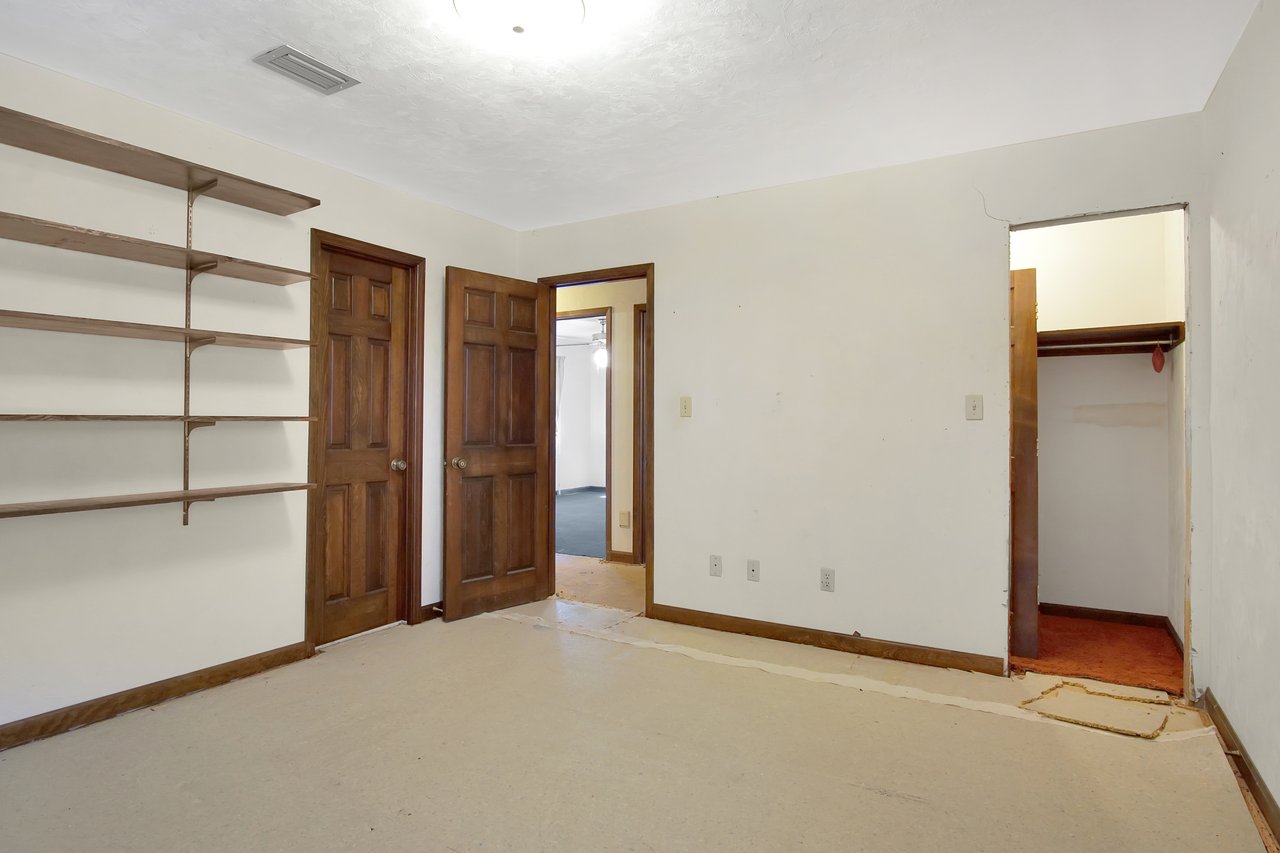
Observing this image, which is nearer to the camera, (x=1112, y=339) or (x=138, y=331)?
(x=138, y=331)

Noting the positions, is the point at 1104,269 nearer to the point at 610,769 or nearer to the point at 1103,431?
the point at 1103,431

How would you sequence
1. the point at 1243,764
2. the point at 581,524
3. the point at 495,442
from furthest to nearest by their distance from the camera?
the point at 581,524 < the point at 495,442 < the point at 1243,764

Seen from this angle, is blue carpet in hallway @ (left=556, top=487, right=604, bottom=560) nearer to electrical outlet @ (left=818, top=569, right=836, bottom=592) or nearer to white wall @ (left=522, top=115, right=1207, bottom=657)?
white wall @ (left=522, top=115, right=1207, bottom=657)

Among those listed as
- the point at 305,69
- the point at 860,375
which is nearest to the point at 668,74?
the point at 305,69

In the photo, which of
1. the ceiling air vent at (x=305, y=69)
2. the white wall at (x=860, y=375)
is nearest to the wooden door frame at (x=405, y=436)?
the ceiling air vent at (x=305, y=69)

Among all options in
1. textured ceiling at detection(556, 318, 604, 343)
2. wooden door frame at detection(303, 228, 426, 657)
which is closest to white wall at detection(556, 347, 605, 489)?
textured ceiling at detection(556, 318, 604, 343)

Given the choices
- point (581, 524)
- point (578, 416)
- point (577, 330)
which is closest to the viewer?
point (581, 524)

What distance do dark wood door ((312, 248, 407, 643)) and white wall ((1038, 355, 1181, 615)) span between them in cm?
379

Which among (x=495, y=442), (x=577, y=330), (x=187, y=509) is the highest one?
(x=577, y=330)

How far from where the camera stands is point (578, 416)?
36.4 ft

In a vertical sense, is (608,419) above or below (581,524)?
above

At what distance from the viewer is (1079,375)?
386cm

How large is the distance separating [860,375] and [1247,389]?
1448mm

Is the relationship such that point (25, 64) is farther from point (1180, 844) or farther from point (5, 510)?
point (1180, 844)
